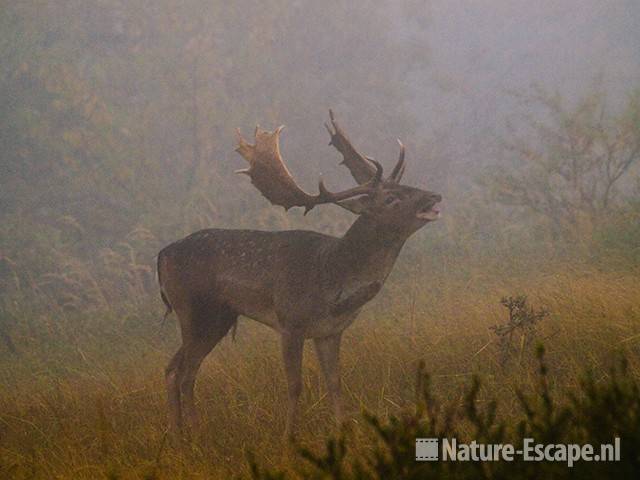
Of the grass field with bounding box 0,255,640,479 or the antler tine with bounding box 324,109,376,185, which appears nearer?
the grass field with bounding box 0,255,640,479

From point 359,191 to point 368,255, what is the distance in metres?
0.44

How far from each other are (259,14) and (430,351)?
13692 millimetres

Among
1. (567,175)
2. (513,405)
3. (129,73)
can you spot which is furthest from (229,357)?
(129,73)

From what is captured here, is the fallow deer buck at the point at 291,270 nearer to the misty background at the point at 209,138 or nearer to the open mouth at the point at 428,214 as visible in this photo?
the open mouth at the point at 428,214

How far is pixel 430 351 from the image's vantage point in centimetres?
605

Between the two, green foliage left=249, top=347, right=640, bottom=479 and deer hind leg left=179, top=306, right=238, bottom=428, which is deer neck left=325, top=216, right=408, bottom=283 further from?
green foliage left=249, top=347, right=640, bottom=479

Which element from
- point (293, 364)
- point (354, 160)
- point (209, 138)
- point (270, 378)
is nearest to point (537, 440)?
point (293, 364)

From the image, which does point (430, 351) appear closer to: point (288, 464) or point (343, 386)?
point (343, 386)

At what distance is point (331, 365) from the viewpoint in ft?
16.6

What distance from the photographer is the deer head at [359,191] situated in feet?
15.7

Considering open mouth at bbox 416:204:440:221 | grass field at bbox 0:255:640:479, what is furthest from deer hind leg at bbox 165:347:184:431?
open mouth at bbox 416:204:440:221

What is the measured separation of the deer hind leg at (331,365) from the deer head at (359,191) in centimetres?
89

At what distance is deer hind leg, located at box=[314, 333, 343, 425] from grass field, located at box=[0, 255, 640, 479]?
5.7 inches

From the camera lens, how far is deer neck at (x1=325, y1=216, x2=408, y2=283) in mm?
4816
